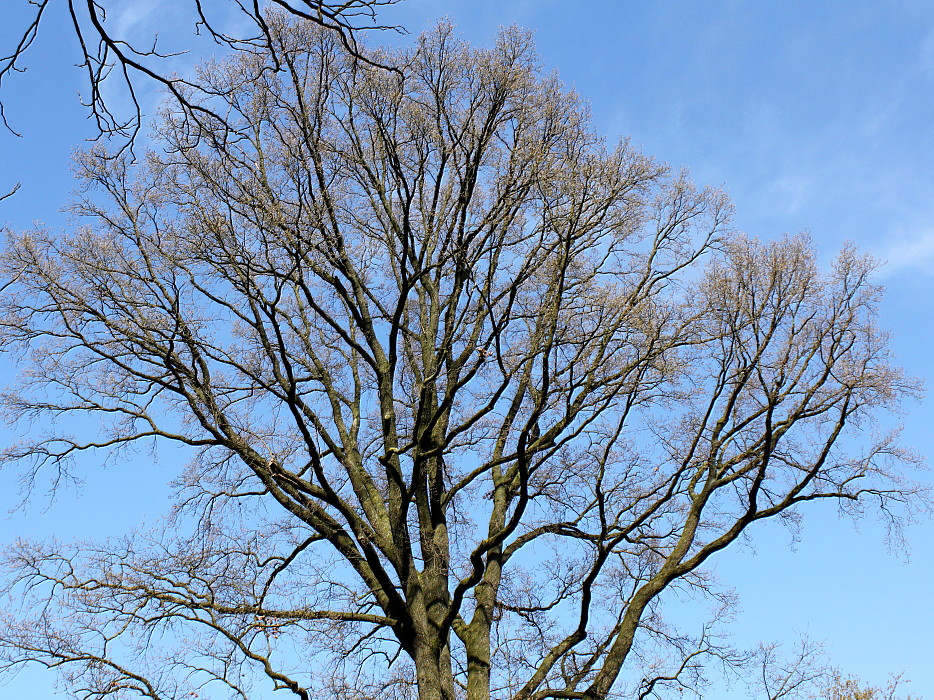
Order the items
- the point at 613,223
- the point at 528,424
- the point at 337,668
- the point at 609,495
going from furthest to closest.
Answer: the point at 613,223, the point at 609,495, the point at 337,668, the point at 528,424

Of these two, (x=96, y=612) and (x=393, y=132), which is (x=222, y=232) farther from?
(x=96, y=612)

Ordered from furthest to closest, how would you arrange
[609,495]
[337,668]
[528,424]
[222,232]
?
[609,495], [337,668], [222,232], [528,424]

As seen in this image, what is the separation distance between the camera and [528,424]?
368 inches

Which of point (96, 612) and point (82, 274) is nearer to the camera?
point (96, 612)

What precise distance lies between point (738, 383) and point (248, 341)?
22.5 feet

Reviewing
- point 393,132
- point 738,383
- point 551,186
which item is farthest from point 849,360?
point 393,132

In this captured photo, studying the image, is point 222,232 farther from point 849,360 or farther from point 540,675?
point 849,360

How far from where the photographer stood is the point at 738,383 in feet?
37.2

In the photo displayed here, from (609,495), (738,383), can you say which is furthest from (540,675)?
(738,383)

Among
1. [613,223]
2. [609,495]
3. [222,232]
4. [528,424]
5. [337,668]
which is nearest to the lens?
[528,424]

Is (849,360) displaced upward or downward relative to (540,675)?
upward

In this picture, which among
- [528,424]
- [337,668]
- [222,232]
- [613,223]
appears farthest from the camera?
[613,223]

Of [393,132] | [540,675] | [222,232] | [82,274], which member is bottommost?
[540,675]

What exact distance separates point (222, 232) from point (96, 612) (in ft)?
15.3
